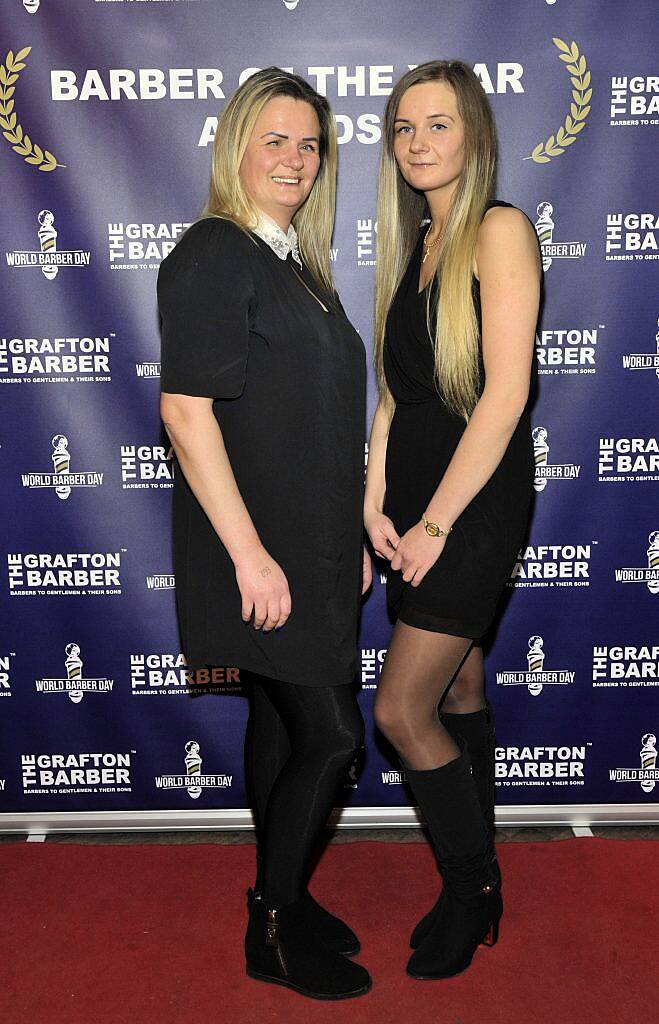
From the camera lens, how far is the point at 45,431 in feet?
8.58

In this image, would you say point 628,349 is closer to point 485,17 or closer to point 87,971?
point 485,17

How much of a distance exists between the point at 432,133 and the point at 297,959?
1799 mm

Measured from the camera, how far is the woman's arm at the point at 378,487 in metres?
2.07

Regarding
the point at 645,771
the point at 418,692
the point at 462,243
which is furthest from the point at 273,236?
the point at 645,771

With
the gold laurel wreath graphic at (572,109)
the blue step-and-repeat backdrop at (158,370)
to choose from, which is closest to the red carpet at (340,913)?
the blue step-and-repeat backdrop at (158,370)

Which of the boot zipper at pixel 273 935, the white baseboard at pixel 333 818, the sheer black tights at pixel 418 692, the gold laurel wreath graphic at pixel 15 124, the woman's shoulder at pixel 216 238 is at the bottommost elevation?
the white baseboard at pixel 333 818

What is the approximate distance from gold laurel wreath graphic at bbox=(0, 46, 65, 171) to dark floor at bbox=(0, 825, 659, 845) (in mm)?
1960

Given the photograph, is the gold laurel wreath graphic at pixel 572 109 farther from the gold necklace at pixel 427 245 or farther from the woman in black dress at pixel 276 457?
the woman in black dress at pixel 276 457

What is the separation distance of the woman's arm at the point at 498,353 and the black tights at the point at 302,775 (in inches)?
15.5

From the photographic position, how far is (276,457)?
1.78 m

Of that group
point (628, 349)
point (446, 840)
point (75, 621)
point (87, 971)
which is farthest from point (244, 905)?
point (628, 349)

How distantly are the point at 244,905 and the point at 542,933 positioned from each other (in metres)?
0.75

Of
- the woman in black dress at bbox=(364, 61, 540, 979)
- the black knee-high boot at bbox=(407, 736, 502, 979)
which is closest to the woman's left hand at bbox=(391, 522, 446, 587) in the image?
the woman in black dress at bbox=(364, 61, 540, 979)

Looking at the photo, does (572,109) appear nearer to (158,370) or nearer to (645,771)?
(158,370)
